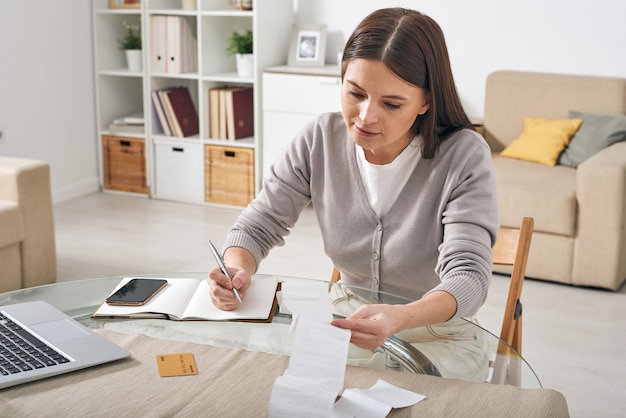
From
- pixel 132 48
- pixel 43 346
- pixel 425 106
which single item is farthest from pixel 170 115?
pixel 43 346

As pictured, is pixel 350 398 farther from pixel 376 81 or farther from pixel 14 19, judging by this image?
pixel 14 19

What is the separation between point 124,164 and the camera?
197 inches

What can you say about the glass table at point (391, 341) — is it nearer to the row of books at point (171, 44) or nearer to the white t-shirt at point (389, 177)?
the white t-shirt at point (389, 177)

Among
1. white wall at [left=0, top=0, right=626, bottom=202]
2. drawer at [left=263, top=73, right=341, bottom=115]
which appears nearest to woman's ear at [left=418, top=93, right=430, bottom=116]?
drawer at [left=263, top=73, right=341, bottom=115]

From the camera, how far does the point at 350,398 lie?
1162mm

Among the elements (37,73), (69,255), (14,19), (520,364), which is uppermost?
(14,19)

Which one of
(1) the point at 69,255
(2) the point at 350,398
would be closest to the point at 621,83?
(1) the point at 69,255

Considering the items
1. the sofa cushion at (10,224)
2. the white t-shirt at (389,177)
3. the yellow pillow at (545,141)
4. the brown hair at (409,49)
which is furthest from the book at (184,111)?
the brown hair at (409,49)

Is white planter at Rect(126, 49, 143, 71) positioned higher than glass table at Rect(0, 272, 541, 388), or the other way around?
white planter at Rect(126, 49, 143, 71)

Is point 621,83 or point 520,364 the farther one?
point 621,83

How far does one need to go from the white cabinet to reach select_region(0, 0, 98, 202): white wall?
3.87 feet

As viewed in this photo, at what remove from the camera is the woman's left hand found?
50.1 inches

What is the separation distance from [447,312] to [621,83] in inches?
117

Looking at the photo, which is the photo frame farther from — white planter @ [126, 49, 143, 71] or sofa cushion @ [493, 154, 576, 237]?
sofa cushion @ [493, 154, 576, 237]
